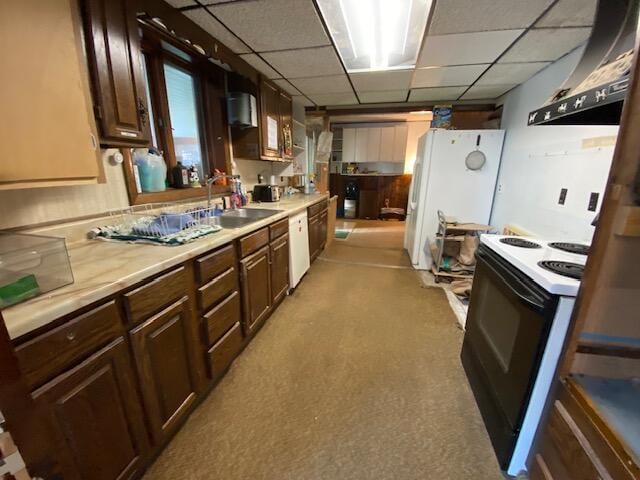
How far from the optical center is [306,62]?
2.32 m

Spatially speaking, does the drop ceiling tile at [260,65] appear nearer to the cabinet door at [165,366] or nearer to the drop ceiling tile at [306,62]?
the drop ceiling tile at [306,62]

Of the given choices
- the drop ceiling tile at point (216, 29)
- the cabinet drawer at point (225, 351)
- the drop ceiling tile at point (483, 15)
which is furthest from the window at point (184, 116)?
the drop ceiling tile at point (483, 15)

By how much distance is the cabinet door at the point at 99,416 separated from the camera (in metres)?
0.77

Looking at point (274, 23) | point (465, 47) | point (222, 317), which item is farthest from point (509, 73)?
point (222, 317)

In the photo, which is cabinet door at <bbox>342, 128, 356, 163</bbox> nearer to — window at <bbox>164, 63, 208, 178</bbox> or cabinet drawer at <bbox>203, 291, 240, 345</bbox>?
window at <bbox>164, 63, 208, 178</bbox>

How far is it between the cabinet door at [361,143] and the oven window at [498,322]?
533 cm

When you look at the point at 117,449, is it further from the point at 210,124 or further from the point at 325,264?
the point at 325,264

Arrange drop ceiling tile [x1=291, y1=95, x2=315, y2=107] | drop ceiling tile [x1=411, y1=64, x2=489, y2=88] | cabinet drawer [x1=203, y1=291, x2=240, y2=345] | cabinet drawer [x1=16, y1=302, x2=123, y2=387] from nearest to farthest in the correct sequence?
cabinet drawer [x1=16, y1=302, x2=123, y2=387] → cabinet drawer [x1=203, y1=291, x2=240, y2=345] → drop ceiling tile [x1=411, y1=64, x2=489, y2=88] → drop ceiling tile [x1=291, y1=95, x2=315, y2=107]

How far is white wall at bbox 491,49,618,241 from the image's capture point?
1742 mm

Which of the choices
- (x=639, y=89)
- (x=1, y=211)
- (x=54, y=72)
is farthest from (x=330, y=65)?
(x=1, y=211)

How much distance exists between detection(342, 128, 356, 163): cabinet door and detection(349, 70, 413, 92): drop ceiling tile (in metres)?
3.21

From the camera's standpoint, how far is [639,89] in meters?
0.69

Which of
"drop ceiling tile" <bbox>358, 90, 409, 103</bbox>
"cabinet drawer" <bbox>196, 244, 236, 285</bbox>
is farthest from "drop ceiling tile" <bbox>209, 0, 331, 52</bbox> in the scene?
"drop ceiling tile" <bbox>358, 90, 409, 103</bbox>

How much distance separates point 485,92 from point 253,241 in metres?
3.26
